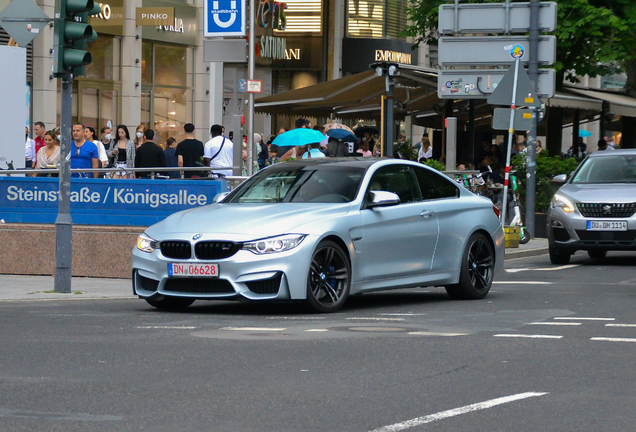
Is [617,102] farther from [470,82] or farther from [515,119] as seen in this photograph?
[515,119]

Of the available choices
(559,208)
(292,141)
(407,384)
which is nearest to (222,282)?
(407,384)

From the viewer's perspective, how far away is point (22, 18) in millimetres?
15000

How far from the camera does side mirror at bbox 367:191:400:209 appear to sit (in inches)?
446

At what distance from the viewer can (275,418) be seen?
605 cm

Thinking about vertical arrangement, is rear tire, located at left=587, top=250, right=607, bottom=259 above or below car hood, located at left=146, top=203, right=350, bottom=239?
below

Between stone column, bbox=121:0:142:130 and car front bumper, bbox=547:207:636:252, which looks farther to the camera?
stone column, bbox=121:0:142:130

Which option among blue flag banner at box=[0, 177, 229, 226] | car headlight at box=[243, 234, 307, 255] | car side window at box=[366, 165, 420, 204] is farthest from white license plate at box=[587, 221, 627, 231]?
car headlight at box=[243, 234, 307, 255]

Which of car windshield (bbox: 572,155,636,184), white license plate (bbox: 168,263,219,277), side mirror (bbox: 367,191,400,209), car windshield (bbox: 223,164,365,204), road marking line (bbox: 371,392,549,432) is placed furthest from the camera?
car windshield (bbox: 572,155,636,184)

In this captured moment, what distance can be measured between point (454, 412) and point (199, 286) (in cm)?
476

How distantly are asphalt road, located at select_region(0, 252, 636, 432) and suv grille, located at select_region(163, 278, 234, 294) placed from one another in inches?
9.7

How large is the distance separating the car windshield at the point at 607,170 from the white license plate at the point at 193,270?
946 cm

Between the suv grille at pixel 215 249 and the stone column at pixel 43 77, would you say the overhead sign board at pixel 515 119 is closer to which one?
the suv grille at pixel 215 249

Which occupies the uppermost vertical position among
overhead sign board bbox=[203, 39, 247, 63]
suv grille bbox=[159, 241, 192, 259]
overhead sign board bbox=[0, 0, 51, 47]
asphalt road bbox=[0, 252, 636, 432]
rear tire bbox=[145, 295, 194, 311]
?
overhead sign board bbox=[0, 0, 51, 47]

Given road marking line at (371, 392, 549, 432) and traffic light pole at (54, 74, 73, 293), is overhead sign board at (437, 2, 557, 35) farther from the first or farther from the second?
road marking line at (371, 392, 549, 432)
